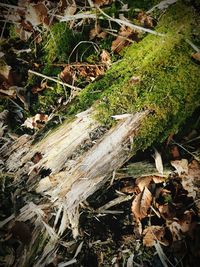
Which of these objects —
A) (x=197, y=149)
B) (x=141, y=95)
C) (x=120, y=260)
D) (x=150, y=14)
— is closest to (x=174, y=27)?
(x=150, y=14)

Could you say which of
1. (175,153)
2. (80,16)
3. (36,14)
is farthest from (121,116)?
(36,14)

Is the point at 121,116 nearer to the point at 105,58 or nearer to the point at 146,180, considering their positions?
the point at 146,180

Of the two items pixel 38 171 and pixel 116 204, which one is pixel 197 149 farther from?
pixel 38 171

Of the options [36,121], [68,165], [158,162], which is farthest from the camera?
[36,121]

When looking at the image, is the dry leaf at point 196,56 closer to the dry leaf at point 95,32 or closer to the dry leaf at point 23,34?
the dry leaf at point 95,32

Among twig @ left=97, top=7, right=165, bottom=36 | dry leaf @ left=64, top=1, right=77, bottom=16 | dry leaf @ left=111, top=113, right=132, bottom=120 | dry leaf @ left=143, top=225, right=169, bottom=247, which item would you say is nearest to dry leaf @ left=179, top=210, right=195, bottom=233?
dry leaf @ left=143, top=225, right=169, bottom=247

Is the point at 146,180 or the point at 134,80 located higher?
the point at 134,80
